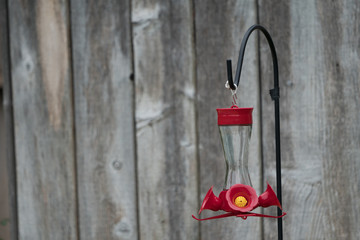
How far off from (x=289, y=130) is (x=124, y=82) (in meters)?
0.61

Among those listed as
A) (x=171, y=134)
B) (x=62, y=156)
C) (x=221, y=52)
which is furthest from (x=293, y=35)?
(x=62, y=156)

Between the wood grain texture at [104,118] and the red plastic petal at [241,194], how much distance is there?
25.5 inches

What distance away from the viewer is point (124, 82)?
1520 mm

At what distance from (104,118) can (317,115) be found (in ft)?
2.48

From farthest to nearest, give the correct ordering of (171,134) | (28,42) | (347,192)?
(28,42) < (171,134) < (347,192)

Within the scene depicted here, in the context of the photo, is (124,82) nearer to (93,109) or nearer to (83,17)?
(93,109)

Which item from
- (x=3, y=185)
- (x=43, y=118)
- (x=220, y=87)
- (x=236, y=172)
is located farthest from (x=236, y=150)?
(x=3, y=185)

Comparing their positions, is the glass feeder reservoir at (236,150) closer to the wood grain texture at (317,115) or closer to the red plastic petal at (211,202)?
the red plastic petal at (211,202)

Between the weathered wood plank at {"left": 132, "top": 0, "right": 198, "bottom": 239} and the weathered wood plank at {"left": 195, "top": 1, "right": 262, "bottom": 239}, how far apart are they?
4cm

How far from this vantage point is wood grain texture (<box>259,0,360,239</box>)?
1373 millimetres

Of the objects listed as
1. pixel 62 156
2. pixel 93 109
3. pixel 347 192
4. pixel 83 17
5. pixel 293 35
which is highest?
pixel 83 17

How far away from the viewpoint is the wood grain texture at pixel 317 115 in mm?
1373

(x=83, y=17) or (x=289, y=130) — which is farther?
(x=83, y=17)

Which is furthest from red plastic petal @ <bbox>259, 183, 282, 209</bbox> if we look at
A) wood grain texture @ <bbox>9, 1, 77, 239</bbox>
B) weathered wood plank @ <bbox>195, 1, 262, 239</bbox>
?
wood grain texture @ <bbox>9, 1, 77, 239</bbox>
